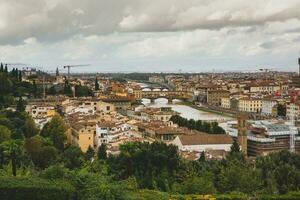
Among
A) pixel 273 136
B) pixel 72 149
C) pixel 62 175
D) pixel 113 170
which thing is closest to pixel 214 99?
pixel 273 136

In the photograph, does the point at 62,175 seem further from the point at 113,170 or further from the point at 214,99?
the point at 214,99

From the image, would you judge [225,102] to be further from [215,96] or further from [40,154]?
[40,154]

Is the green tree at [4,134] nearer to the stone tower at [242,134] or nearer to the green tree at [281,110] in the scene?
the stone tower at [242,134]

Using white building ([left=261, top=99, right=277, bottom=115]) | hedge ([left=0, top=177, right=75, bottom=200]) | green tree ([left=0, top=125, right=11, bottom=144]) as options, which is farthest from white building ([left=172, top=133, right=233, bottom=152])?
white building ([left=261, top=99, right=277, bottom=115])

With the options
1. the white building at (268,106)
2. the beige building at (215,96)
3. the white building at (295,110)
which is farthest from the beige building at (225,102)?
the white building at (295,110)

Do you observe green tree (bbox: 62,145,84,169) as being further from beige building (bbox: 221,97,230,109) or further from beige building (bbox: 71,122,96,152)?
beige building (bbox: 221,97,230,109)

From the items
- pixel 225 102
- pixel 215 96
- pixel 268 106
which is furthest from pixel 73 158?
pixel 215 96
